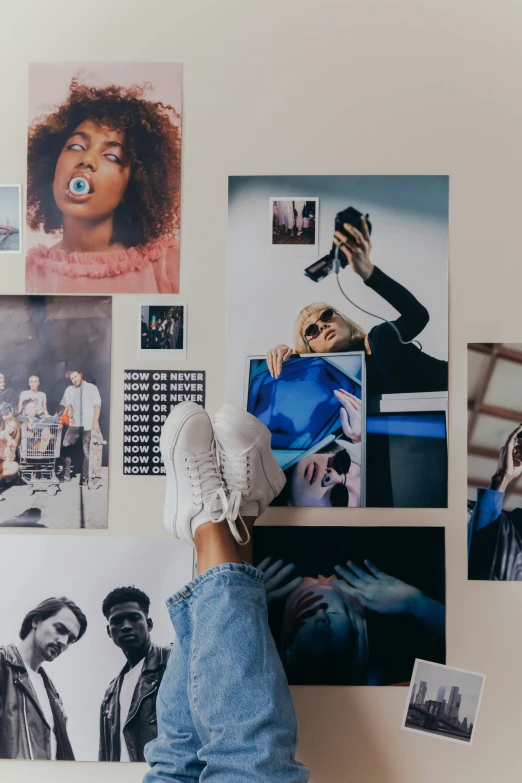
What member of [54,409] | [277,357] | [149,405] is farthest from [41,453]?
[277,357]

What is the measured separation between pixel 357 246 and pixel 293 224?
0.37ft

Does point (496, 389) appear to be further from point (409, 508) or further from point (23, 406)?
point (23, 406)

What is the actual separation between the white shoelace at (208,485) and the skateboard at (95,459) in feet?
0.54

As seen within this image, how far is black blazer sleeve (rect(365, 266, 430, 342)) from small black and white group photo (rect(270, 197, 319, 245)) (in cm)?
13

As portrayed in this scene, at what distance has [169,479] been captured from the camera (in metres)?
0.96

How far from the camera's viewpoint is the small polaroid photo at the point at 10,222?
1017 mm

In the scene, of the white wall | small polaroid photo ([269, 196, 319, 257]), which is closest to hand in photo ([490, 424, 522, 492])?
the white wall

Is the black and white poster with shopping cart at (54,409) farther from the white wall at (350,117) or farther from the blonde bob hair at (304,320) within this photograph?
the blonde bob hair at (304,320)

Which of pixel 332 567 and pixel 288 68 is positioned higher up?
pixel 288 68

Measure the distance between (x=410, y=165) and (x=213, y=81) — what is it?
36cm

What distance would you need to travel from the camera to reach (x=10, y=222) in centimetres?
102

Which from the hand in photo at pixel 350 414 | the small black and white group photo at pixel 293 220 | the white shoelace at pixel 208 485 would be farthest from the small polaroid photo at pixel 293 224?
the white shoelace at pixel 208 485

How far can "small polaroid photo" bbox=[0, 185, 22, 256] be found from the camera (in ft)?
3.34

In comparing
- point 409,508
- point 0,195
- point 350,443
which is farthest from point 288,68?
point 409,508
